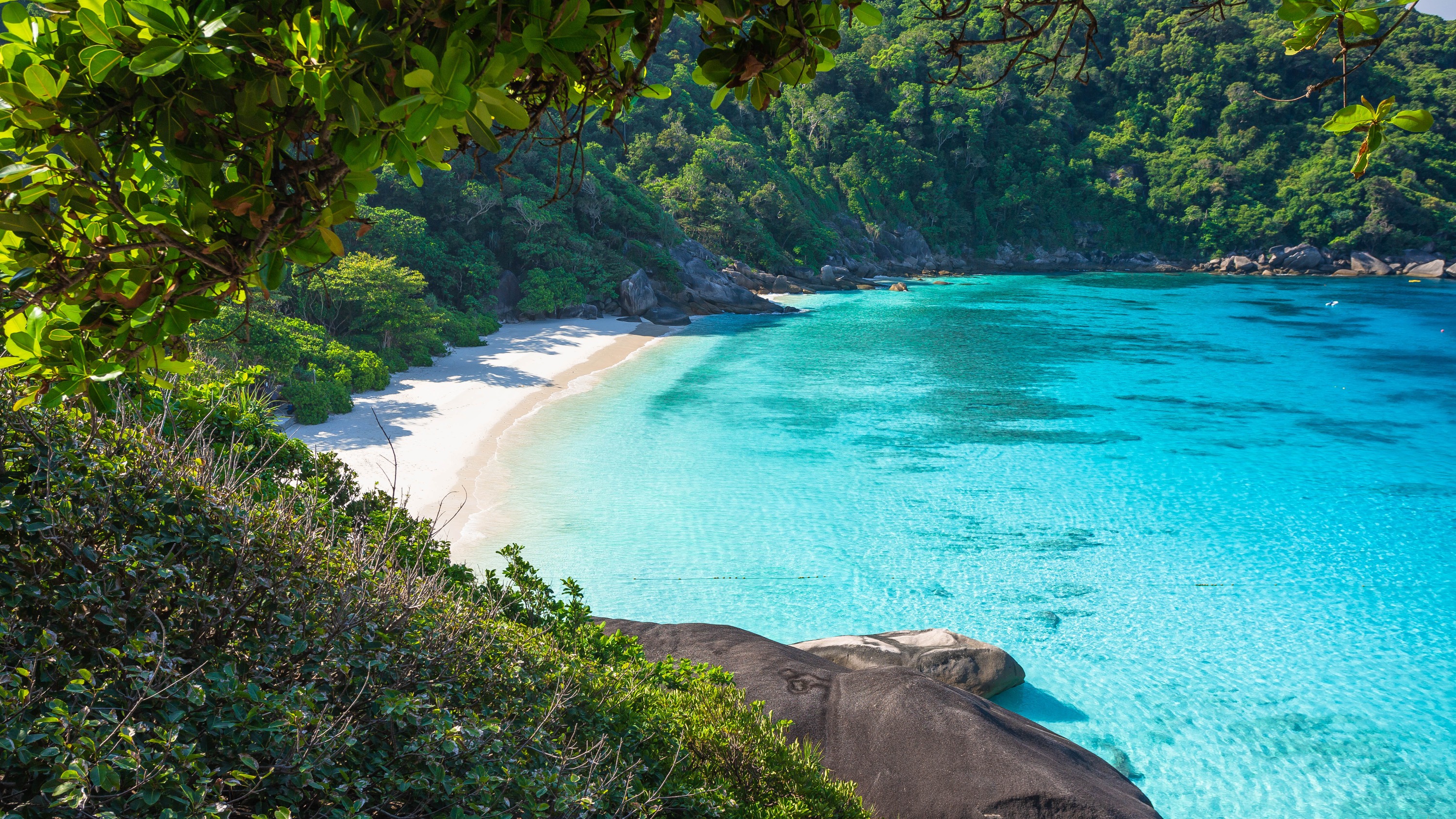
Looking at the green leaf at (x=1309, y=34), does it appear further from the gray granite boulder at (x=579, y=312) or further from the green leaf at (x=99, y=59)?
the gray granite boulder at (x=579, y=312)

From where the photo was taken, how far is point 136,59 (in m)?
0.90

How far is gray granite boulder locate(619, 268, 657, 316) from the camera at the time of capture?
1200 inches

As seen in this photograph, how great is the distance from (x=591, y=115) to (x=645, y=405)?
52.6 ft

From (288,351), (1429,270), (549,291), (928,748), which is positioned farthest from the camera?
(1429,270)

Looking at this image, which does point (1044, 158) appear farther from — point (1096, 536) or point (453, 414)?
point (453, 414)

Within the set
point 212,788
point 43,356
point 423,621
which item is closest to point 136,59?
point 43,356

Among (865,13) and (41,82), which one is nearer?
(41,82)

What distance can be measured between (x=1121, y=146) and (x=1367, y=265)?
20916 mm

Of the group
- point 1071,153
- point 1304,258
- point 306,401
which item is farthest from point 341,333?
point 1304,258

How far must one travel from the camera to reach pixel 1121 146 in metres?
67.0

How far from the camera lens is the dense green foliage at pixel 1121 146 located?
188ft

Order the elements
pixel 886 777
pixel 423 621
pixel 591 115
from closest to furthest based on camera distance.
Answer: pixel 591 115, pixel 423 621, pixel 886 777

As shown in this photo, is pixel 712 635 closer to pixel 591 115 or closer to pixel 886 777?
pixel 886 777

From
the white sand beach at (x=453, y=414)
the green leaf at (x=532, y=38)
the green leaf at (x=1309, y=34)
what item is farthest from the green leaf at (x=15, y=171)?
the white sand beach at (x=453, y=414)
